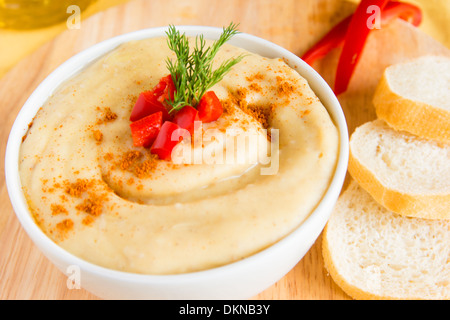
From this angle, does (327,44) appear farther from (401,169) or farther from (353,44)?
(401,169)

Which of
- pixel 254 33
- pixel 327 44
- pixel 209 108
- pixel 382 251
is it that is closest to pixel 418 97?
pixel 327 44

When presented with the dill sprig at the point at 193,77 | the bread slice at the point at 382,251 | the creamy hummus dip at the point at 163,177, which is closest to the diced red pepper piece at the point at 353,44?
the bread slice at the point at 382,251

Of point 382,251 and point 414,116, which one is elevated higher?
point 414,116

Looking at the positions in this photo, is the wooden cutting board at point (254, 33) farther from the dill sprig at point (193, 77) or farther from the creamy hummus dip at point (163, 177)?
the dill sprig at point (193, 77)

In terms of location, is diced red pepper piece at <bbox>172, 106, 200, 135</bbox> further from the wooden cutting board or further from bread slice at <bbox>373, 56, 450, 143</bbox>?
bread slice at <bbox>373, 56, 450, 143</bbox>

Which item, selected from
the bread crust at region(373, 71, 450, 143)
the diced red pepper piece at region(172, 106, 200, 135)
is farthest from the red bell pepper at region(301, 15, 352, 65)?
the diced red pepper piece at region(172, 106, 200, 135)
